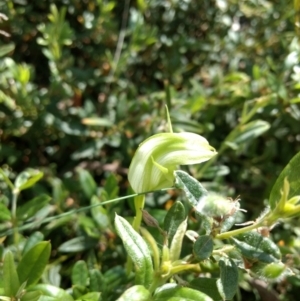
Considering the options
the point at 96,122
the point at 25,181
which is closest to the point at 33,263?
the point at 25,181

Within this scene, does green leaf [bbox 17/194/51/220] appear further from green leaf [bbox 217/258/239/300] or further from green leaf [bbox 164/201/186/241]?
green leaf [bbox 217/258/239/300]

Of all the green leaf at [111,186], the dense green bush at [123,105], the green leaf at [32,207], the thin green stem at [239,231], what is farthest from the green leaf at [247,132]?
the thin green stem at [239,231]

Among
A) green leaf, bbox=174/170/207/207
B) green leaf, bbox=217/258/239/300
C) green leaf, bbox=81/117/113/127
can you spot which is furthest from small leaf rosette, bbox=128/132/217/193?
green leaf, bbox=81/117/113/127

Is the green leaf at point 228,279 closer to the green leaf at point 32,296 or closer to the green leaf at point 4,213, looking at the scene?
the green leaf at point 32,296

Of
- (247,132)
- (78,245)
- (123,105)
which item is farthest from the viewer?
(123,105)

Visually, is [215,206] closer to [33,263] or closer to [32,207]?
[33,263]
